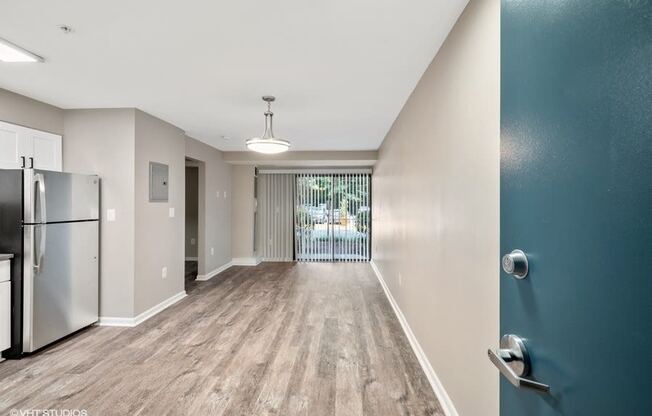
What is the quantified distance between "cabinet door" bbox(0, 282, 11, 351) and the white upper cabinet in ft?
3.64

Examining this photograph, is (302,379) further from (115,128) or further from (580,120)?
(115,128)

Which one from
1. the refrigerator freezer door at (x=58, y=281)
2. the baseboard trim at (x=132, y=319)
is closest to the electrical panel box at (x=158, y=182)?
the refrigerator freezer door at (x=58, y=281)

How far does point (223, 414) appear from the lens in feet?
6.69

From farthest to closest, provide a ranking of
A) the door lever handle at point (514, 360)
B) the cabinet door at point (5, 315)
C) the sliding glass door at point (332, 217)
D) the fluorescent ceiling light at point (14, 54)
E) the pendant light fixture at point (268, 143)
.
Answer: the sliding glass door at point (332, 217) → the pendant light fixture at point (268, 143) → the cabinet door at point (5, 315) → the fluorescent ceiling light at point (14, 54) → the door lever handle at point (514, 360)

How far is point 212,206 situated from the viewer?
602 cm

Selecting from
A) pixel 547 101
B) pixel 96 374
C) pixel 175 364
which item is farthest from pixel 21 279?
pixel 547 101

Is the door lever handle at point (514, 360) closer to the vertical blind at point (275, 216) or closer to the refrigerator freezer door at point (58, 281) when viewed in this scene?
the refrigerator freezer door at point (58, 281)

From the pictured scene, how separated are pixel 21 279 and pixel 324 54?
10.8ft

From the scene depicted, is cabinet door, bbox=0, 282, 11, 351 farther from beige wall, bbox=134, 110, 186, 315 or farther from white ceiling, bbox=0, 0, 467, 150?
white ceiling, bbox=0, 0, 467, 150

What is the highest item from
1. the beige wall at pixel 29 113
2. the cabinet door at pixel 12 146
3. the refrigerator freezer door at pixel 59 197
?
the beige wall at pixel 29 113

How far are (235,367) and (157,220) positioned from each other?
7.55ft

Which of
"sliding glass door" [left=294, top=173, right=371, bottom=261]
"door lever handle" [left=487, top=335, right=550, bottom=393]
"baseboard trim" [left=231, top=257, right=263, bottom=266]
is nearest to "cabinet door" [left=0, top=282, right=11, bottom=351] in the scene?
"door lever handle" [left=487, top=335, right=550, bottom=393]

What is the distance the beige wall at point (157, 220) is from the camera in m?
3.68

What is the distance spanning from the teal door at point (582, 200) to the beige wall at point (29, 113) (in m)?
4.20
